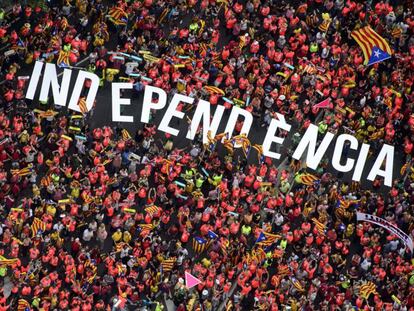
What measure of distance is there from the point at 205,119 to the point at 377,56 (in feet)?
36.9

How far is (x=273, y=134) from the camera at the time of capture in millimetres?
74812

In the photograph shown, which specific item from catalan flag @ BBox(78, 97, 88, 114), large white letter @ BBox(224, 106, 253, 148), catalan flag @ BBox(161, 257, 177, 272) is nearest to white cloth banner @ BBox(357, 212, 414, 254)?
large white letter @ BBox(224, 106, 253, 148)

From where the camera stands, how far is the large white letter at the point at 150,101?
74.1 meters

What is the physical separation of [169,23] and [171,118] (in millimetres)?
6097

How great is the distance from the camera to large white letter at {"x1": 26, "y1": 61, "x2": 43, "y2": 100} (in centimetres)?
7362

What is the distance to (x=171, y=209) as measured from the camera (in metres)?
71.2

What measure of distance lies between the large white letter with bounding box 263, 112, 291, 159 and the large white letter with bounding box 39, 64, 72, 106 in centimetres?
1189

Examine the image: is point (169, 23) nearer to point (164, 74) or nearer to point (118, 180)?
point (164, 74)

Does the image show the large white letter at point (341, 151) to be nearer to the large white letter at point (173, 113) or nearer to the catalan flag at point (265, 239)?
the catalan flag at point (265, 239)

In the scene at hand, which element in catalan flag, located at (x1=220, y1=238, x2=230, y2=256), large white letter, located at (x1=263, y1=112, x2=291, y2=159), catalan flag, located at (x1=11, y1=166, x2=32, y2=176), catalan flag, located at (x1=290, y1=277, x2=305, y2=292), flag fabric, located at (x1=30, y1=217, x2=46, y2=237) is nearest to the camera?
flag fabric, located at (x1=30, y1=217, x2=46, y2=237)

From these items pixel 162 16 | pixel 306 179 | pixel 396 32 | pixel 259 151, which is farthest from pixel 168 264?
pixel 396 32

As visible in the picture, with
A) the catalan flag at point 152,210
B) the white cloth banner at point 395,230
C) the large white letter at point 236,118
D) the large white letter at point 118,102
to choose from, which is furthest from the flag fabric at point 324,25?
the catalan flag at point 152,210

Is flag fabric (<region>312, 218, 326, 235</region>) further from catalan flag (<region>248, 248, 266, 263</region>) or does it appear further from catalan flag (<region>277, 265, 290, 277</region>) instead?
catalan flag (<region>248, 248, 266, 263</region>)

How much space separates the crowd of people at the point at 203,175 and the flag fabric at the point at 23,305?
2.1 inches
